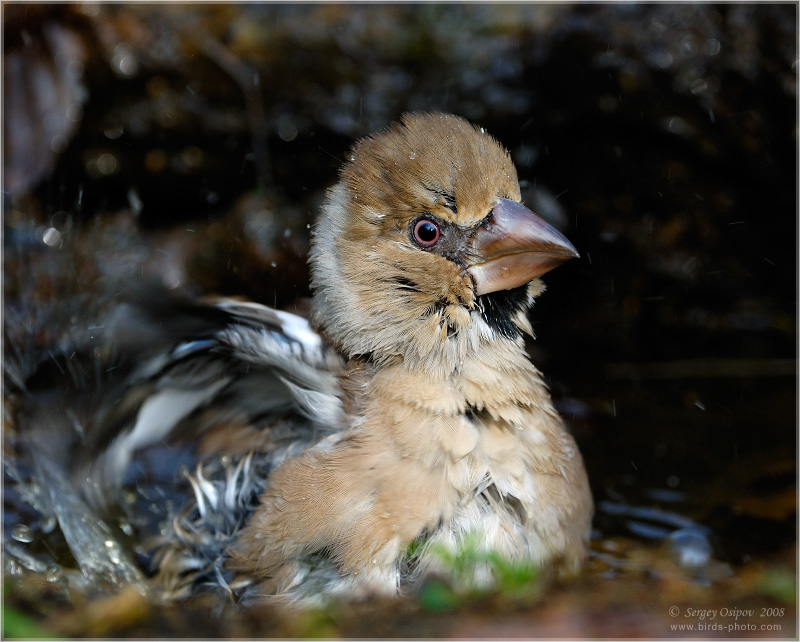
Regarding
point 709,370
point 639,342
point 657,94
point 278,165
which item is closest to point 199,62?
point 278,165

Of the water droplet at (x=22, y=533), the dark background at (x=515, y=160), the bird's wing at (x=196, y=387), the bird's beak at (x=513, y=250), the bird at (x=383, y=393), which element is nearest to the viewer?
the bird at (x=383, y=393)

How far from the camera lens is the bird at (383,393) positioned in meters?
2.79

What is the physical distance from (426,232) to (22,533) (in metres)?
2.69

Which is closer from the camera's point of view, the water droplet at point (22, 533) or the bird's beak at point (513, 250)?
the bird's beak at point (513, 250)

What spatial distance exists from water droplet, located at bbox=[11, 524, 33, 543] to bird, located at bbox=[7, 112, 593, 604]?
861 millimetres

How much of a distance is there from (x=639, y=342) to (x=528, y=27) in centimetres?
241

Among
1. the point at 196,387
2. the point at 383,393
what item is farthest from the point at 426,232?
the point at 196,387

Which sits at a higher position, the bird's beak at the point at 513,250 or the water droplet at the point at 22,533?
the bird's beak at the point at 513,250

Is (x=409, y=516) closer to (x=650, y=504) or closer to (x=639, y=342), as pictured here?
(x=650, y=504)

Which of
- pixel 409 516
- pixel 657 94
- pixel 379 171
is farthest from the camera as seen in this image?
pixel 657 94

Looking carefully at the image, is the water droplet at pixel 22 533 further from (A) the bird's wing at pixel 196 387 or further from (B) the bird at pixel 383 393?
(B) the bird at pixel 383 393

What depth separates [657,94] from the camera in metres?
5.43

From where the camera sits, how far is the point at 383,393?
299 cm

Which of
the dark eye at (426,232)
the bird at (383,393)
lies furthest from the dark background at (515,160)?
the dark eye at (426,232)
